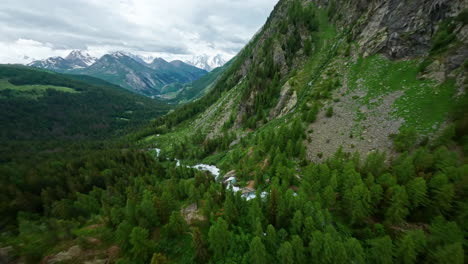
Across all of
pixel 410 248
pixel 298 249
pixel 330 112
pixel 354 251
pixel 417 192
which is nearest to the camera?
pixel 410 248

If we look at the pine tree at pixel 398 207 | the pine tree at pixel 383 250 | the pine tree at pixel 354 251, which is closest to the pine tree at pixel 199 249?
the pine tree at pixel 354 251

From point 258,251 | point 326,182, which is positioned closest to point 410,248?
point 326,182

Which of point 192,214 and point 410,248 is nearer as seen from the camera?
point 410,248

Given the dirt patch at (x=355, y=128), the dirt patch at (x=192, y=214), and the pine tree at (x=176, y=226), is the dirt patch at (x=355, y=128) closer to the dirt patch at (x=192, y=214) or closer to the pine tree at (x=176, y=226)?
the dirt patch at (x=192, y=214)

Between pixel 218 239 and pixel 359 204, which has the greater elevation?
pixel 359 204

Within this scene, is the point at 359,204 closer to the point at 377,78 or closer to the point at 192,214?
the point at 192,214

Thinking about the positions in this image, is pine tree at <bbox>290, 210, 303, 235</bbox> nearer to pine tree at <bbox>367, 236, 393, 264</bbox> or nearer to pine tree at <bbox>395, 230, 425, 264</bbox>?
pine tree at <bbox>367, 236, 393, 264</bbox>

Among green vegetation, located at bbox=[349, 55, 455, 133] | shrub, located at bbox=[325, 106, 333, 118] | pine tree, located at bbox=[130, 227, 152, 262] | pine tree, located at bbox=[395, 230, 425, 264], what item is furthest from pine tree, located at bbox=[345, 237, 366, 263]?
shrub, located at bbox=[325, 106, 333, 118]

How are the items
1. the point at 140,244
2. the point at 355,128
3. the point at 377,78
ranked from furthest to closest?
the point at 377,78, the point at 355,128, the point at 140,244

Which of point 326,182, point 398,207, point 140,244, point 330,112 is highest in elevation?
point 330,112
